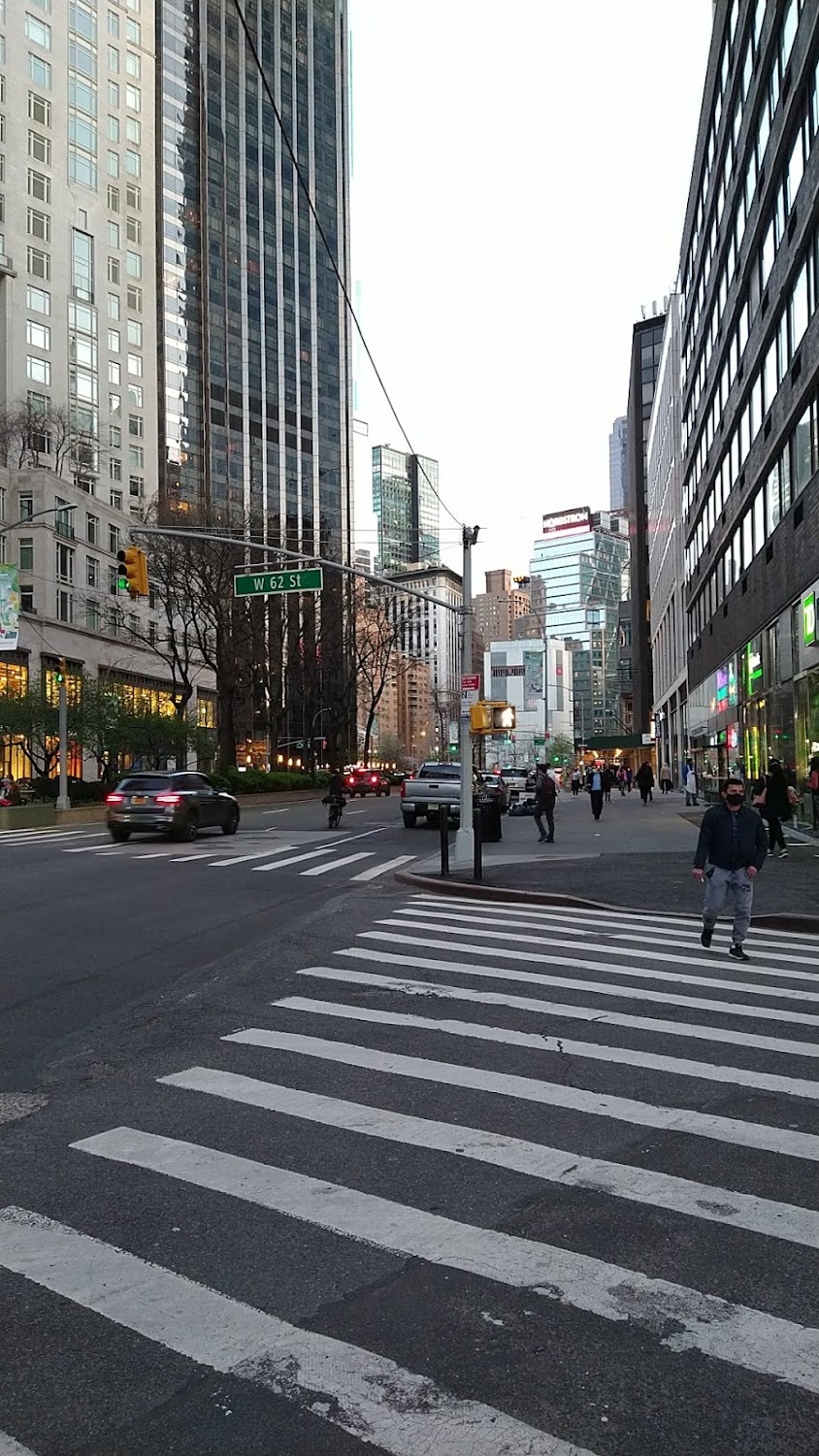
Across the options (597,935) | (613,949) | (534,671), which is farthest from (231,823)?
(534,671)

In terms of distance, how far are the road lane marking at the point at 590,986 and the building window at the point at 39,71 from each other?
80622 millimetres

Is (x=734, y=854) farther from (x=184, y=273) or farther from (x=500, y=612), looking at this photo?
(x=184, y=273)

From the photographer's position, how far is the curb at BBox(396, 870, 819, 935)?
12867 millimetres

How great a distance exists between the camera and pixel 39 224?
71.2 metres

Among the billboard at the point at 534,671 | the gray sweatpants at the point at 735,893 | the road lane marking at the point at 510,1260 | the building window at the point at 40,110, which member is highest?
the building window at the point at 40,110

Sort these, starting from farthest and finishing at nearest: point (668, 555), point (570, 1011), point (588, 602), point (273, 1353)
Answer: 1. point (588, 602)
2. point (668, 555)
3. point (570, 1011)
4. point (273, 1353)

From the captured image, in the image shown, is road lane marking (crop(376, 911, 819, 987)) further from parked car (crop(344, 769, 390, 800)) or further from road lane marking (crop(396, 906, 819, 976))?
parked car (crop(344, 769, 390, 800))

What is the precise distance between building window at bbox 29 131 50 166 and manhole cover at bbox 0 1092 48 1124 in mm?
78928

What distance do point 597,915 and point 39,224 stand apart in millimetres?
73521

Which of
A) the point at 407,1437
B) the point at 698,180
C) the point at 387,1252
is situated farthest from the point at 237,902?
the point at 698,180

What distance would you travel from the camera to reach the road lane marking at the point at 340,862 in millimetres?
19653

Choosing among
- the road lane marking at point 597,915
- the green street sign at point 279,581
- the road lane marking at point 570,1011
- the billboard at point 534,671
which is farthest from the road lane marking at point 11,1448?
the billboard at point 534,671

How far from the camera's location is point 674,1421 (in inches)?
116

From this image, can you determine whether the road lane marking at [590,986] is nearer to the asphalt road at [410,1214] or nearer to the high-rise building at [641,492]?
the asphalt road at [410,1214]
